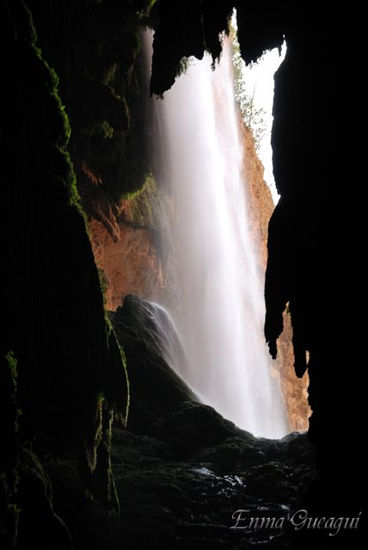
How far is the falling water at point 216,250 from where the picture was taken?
87.3 feet

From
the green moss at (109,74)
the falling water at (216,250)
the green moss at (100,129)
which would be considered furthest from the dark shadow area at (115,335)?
the falling water at (216,250)

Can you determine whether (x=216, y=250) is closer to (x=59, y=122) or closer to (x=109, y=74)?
(x=109, y=74)

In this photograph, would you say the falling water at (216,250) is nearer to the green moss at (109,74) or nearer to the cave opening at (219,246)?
the cave opening at (219,246)

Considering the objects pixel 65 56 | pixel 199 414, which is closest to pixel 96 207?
pixel 65 56

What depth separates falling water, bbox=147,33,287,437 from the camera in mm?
26609

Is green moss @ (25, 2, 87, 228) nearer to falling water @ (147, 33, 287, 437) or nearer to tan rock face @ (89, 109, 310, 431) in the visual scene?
tan rock face @ (89, 109, 310, 431)

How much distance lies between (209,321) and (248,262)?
8.67 meters

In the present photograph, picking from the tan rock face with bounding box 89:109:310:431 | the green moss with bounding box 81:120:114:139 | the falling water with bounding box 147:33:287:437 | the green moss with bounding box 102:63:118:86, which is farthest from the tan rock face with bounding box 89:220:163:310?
the green moss with bounding box 102:63:118:86

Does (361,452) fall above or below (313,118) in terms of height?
below

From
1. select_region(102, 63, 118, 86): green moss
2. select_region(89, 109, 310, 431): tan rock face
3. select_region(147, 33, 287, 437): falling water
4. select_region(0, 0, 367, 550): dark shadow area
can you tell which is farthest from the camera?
select_region(147, 33, 287, 437): falling water

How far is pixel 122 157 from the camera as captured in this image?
15578 mm

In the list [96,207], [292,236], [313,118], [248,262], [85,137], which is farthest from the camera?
[248,262]

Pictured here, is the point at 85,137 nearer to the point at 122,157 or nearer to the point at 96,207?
the point at 122,157

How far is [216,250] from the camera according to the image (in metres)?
34.3
